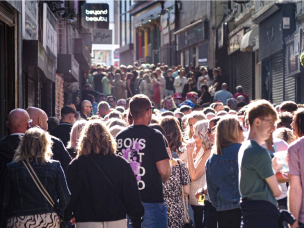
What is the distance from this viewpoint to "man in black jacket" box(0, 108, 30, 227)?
7.60 metres

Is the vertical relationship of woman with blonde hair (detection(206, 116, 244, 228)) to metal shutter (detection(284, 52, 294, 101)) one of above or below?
below

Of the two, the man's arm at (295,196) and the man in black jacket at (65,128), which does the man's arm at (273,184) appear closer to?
the man's arm at (295,196)

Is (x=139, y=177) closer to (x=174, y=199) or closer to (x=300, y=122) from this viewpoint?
(x=174, y=199)

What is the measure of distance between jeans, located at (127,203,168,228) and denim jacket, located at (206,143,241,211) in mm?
665

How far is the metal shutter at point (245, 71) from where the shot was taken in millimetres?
31078

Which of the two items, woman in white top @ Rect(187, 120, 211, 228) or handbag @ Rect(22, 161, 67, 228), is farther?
woman in white top @ Rect(187, 120, 211, 228)

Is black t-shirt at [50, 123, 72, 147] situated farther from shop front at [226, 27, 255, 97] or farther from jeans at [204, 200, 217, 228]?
shop front at [226, 27, 255, 97]

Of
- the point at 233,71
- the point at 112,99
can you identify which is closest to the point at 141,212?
the point at 112,99

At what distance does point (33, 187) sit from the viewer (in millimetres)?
7156

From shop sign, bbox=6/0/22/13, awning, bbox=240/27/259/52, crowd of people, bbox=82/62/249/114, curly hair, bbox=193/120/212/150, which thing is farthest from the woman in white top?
awning, bbox=240/27/259/52

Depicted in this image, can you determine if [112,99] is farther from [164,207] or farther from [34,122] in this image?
[164,207]

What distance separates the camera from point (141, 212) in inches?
275

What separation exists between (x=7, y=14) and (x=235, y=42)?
21011 mm

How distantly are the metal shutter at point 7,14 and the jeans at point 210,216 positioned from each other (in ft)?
17.3
